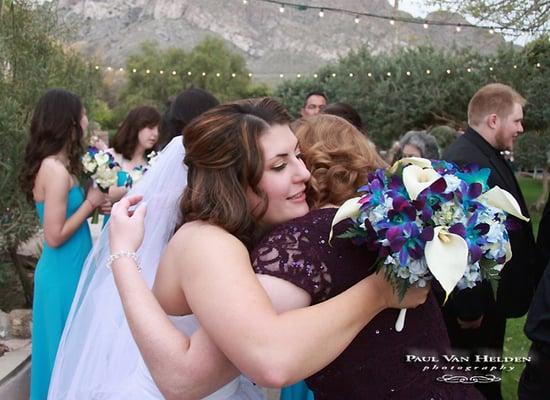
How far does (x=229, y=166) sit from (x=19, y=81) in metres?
4.72

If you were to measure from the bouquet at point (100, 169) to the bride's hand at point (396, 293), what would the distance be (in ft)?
10.1

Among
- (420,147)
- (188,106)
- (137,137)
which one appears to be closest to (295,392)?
(188,106)

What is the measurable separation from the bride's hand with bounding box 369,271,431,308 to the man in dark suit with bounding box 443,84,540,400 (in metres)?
2.14

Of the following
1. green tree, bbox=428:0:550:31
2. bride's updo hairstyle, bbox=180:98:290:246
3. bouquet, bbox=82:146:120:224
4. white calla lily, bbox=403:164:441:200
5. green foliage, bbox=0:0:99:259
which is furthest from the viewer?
green tree, bbox=428:0:550:31

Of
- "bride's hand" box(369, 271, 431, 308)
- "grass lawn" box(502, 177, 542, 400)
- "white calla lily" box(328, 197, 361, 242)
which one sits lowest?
"grass lawn" box(502, 177, 542, 400)

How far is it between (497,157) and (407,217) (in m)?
2.92

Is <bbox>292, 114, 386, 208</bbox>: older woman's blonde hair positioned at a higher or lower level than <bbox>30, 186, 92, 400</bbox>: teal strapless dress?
higher

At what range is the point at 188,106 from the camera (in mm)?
3645

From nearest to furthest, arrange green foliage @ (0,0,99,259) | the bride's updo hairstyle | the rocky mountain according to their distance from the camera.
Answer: the bride's updo hairstyle < green foliage @ (0,0,99,259) < the rocky mountain

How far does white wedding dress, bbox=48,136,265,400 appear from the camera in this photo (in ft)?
9.06

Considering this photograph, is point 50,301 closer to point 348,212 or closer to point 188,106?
point 188,106

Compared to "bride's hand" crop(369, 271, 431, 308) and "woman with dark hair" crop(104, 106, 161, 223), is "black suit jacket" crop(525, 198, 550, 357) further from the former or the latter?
"woman with dark hair" crop(104, 106, 161, 223)

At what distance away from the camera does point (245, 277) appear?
1.49 metres

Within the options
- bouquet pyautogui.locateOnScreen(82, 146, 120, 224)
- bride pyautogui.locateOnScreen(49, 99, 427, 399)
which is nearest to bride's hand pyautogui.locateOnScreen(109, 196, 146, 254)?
bride pyautogui.locateOnScreen(49, 99, 427, 399)
